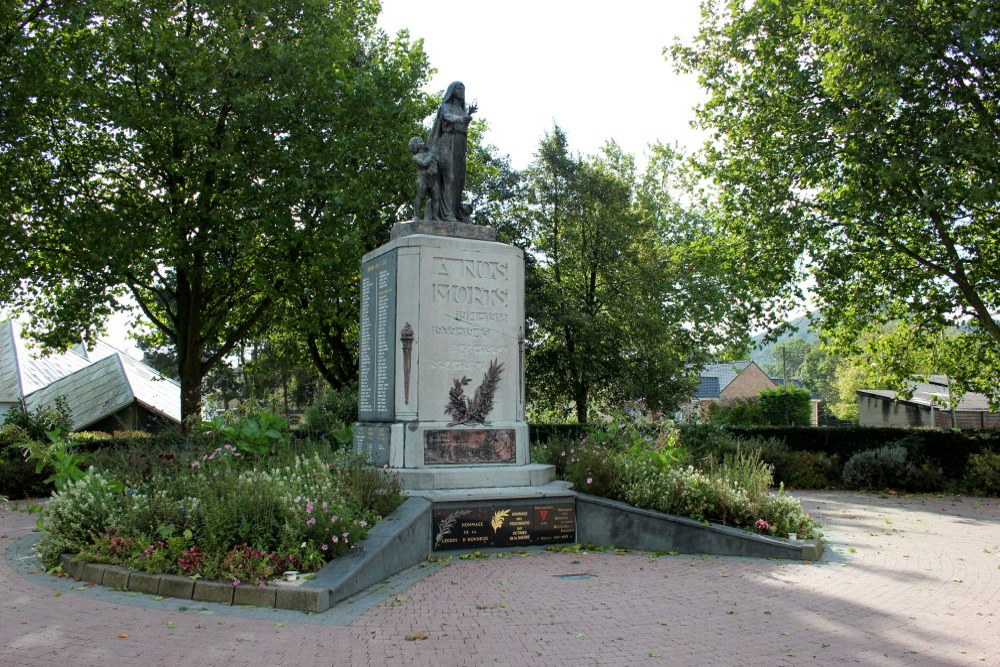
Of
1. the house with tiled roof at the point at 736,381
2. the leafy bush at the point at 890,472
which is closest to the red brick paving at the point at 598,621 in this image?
the leafy bush at the point at 890,472

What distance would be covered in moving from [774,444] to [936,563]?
10836 mm

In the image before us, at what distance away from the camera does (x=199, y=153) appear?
21.2 metres

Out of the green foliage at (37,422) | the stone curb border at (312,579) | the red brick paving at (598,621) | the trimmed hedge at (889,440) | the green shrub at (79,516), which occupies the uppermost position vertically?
the green foliage at (37,422)

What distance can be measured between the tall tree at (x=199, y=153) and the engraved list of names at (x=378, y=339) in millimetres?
8690

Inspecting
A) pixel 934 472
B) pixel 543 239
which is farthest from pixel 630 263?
pixel 934 472

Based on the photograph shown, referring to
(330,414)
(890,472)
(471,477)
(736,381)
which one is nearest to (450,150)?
(471,477)

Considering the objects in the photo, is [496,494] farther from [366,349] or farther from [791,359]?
[791,359]

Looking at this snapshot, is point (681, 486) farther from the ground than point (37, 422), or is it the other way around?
point (37, 422)

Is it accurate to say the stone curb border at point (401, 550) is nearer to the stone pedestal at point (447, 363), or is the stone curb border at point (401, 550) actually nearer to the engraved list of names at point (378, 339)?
the stone pedestal at point (447, 363)

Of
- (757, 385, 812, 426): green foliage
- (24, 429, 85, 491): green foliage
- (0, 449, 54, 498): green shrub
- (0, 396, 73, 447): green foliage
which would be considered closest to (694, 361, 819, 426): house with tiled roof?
(757, 385, 812, 426): green foliage

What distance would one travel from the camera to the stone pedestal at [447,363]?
35.6 feet

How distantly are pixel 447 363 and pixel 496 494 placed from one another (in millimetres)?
2141

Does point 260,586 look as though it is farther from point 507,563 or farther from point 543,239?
point 543,239

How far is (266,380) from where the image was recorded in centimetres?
4762
